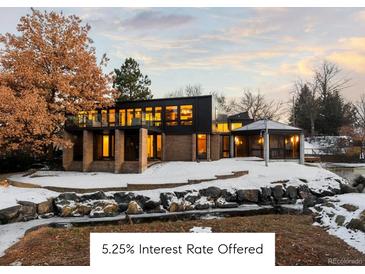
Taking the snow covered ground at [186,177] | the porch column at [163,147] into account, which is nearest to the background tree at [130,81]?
the porch column at [163,147]

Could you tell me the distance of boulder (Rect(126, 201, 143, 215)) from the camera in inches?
311

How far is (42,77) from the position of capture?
12.3 m

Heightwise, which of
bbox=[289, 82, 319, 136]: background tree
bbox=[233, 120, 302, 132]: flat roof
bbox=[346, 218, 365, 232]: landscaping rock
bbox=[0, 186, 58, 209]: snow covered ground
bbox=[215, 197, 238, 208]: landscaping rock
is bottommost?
bbox=[215, 197, 238, 208]: landscaping rock

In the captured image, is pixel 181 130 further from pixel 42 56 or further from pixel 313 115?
pixel 313 115

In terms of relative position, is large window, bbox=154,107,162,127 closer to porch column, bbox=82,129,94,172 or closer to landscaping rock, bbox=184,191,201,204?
porch column, bbox=82,129,94,172

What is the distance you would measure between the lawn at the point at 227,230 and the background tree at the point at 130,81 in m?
16.2

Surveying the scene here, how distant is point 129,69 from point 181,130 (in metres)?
8.29

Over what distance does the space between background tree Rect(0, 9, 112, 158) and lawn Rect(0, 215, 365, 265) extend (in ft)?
22.6

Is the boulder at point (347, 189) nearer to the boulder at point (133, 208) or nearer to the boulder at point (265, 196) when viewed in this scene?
the boulder at point (265, 196)

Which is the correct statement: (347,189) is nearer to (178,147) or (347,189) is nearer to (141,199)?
(141,199)

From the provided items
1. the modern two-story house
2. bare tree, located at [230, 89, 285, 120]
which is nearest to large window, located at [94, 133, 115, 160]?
the modern two-story house

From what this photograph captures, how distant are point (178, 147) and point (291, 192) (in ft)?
26.0

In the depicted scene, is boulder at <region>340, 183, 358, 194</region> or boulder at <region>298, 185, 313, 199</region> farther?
boulder at <region>340, 183, 358, 194</region>

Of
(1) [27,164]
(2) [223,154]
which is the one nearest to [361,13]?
(2) [223,154]
